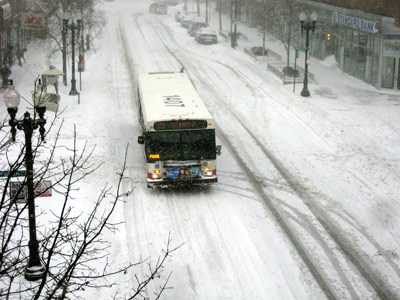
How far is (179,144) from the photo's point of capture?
805 inches

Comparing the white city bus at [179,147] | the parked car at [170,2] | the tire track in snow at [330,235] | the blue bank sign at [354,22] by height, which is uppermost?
the blue bank sign at [354,22]

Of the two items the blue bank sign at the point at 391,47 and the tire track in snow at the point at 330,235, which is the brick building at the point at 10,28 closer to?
the tire track in snow at the point at 330,235

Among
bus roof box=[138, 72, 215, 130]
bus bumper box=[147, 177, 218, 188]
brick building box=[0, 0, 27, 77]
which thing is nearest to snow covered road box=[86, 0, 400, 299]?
bus bumper box=[147, 177, 218, 188]

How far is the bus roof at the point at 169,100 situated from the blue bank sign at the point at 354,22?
16.2 meters

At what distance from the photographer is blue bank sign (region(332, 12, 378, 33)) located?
3783cm

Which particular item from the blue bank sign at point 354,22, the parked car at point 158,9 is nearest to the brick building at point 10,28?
the blue bank sign at point 354,22

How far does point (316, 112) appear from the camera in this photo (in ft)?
104

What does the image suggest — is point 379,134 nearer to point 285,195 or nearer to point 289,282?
point 285,195

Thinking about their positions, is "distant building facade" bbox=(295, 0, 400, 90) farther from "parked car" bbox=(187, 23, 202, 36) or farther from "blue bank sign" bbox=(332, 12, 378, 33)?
"parked car" bbox=(187, 23, 202, 36)

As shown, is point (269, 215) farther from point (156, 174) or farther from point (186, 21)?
point (186, 21)

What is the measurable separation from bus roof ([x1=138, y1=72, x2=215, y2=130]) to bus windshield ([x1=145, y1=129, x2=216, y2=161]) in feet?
1.23

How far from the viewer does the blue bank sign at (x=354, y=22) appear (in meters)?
37.8

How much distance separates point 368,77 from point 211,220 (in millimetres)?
23680

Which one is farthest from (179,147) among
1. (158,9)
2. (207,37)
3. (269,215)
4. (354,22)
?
(158,9)
